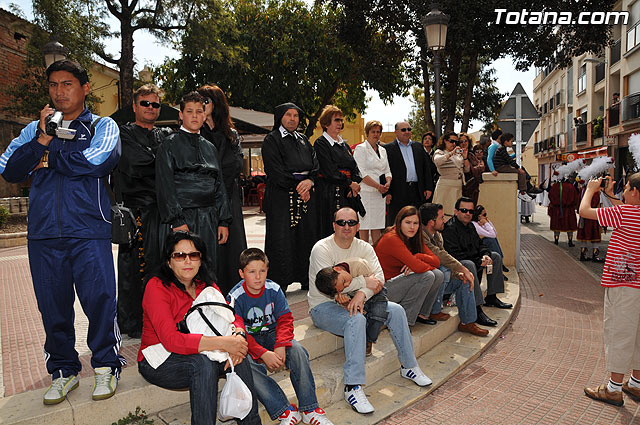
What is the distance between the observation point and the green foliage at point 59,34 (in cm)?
1528

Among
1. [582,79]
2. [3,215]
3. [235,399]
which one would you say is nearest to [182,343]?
[235,399]

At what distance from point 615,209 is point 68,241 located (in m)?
4.23

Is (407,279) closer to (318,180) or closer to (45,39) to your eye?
(318,180)

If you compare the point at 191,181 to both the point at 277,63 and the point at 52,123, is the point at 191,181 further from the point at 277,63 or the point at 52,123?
the point at 277,63

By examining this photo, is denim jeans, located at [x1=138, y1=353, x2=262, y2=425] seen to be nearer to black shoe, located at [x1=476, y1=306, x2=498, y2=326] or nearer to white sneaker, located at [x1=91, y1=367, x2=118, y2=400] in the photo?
white sneaker, located at [x1=91, y1=367, x2=118, y2=400]

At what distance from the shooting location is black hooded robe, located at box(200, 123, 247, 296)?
4.49 meters

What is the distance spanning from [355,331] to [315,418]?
0.81 m

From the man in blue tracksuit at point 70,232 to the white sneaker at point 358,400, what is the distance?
1775mm

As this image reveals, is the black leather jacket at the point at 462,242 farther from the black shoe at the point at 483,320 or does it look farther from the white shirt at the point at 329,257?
the white shirt at the point at 329,257

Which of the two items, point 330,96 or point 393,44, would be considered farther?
point 330,96

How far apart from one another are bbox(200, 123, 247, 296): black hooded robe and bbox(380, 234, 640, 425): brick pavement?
6.30 feet

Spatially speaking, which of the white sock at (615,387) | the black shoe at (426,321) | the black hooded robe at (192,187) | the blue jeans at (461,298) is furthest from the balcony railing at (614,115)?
the black hooded robe at (192,187)

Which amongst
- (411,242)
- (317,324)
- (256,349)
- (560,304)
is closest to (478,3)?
(560,304)

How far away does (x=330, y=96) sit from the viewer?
78.7 ft
